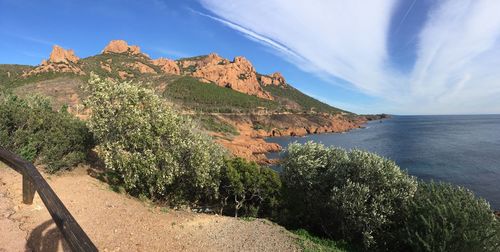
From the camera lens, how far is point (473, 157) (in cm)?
7619

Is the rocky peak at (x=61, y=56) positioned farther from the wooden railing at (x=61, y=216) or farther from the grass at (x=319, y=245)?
the wooden railing at (x=61, y=216)

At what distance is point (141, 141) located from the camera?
61.2 feet

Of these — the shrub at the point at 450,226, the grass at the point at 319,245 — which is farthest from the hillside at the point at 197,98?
the shrub at the point at 450,226

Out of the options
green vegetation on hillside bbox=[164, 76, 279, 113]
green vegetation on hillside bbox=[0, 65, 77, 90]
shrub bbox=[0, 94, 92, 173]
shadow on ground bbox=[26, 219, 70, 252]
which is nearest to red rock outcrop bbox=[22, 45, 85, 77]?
green vegetation on hillside bbox=[0, 65, 77, 90]

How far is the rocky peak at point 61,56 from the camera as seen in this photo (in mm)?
133238

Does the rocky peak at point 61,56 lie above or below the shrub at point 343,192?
above

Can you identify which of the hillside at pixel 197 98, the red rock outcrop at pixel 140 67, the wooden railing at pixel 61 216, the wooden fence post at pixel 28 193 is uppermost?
the red rock outcrop at pixel 140 67

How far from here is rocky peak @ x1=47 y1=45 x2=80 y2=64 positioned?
13324 centimetres

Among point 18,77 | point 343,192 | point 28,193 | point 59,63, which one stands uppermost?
point 59,63

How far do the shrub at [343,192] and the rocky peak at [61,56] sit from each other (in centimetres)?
13264

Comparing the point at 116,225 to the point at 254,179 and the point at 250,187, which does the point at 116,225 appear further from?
the point at 250,187

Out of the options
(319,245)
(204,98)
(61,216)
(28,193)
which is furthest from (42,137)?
(204,98)

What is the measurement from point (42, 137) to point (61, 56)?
5365 inches

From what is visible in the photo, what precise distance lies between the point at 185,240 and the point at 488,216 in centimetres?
1584
